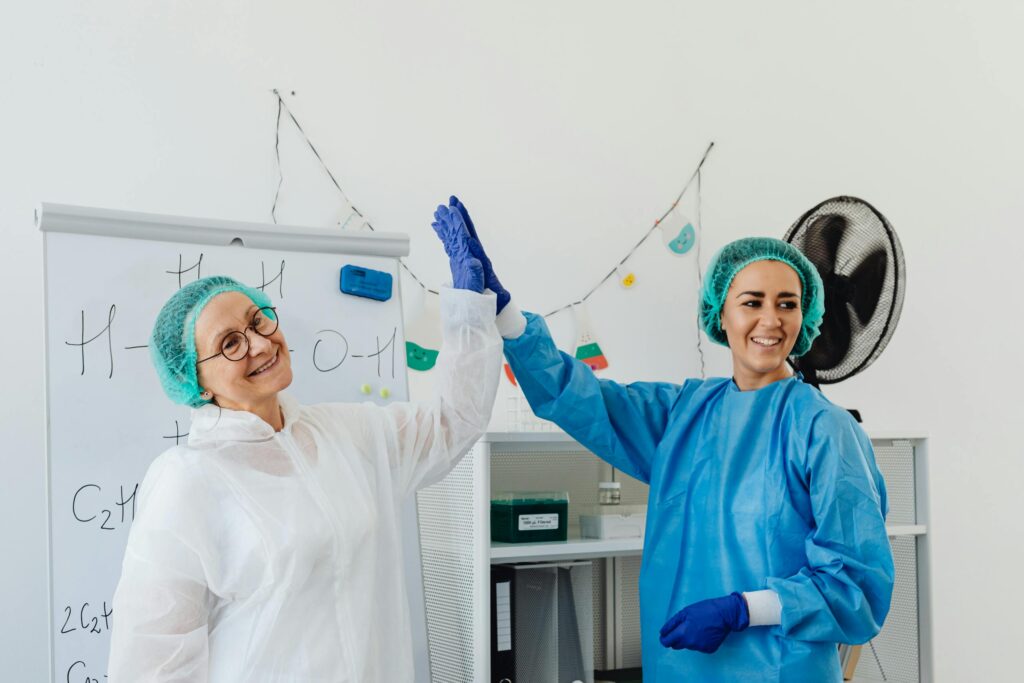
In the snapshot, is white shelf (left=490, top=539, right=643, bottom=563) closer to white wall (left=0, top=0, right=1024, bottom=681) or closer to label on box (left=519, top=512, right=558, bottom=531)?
label on box (left=519, top=512, right=558, bottom=531)

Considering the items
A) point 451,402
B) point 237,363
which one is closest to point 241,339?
point 237,363

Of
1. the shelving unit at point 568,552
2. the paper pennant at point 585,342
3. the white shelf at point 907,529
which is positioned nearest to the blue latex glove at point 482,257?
the shelving unit at point 568,552

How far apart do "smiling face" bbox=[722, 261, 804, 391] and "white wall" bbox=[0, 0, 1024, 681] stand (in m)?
0.92

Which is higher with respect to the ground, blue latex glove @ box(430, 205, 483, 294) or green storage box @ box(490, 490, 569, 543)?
blue latex glove @ box(430, 205, 483, 294)

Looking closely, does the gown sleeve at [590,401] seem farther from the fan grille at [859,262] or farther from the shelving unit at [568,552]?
the fan grille at [859,262]

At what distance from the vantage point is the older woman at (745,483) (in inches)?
64.0

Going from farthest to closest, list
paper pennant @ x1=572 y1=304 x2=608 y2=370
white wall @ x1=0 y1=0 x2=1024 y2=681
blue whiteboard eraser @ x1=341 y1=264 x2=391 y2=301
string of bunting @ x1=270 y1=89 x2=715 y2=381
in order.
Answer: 1. paper pennant @ x1=572 y1=304 x2=608 y2=370
2. string of bunting @ x1=270 y1=89 x2=715 y2=381
3. white wall @ x1=0 y1=0 x2=1024 y2=681
4. blue whiteboard eraser @ x1=341 y1=264 x2=391 y2=301

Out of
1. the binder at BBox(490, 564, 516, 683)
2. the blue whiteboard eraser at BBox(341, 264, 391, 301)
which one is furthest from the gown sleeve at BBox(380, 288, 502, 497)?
the binder at BBox(490, 564, 516, 683)

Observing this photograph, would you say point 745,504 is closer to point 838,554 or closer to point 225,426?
point 838,554

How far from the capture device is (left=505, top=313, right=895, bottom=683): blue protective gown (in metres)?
1.63

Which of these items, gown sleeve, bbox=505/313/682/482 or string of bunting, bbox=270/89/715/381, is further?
A: string of bunting, bbox=270/89/715/381

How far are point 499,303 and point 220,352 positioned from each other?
1.53 feet

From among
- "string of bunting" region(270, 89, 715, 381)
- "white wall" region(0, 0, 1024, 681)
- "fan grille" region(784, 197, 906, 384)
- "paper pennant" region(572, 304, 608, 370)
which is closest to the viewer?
"white wall" region(0, 0, 1024, 681)

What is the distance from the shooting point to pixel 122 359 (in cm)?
172
